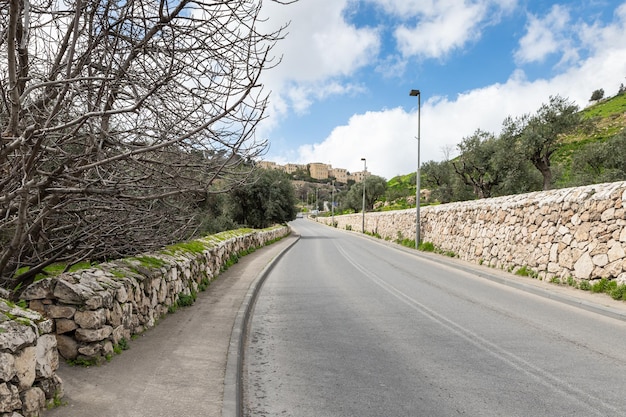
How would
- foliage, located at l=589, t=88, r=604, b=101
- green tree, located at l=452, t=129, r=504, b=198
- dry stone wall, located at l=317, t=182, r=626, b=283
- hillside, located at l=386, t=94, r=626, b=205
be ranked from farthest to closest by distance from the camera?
foliage, located at l=589, t=88, r=604, b=101, green tree, located at l=452, t=129, r=504, b=198, hillside, located at l=386, t=94, r=626, b=205, dry stone wall, located at l=317, t=182, r=626, b=283

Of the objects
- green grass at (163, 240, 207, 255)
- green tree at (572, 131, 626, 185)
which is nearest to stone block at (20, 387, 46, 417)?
green grass at (163, 240, 207, 255)

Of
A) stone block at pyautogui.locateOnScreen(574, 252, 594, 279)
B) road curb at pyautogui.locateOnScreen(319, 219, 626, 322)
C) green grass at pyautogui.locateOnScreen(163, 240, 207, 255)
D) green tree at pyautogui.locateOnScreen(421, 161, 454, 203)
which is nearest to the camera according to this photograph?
road curb at pyautogui.locateOnScreen(319, 219, 626, 322)

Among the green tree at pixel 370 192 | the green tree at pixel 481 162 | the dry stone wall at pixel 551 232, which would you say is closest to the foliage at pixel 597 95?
the green tree at pixel 370 192

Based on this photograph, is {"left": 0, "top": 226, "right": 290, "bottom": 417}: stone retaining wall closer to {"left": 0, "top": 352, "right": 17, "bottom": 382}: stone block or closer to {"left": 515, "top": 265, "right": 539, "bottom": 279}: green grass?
{"left": 0, "top": 352, "right": 17, "bottom": 382}: stone block

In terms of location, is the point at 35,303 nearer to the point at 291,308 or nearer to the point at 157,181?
the point at 157,181

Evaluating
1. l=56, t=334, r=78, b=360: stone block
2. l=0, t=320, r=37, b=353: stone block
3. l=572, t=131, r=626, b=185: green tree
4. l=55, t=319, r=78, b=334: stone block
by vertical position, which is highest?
l=572, t=131, r=626, b=185: green tree

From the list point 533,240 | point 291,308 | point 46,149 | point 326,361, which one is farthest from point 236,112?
point 533,240

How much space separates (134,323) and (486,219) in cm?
1486

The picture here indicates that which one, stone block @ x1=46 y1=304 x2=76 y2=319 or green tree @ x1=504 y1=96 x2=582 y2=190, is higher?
green tree @ x1=504 y1=96 x2=582 y2=190

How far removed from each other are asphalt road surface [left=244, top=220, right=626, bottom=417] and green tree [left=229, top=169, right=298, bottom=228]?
101ft

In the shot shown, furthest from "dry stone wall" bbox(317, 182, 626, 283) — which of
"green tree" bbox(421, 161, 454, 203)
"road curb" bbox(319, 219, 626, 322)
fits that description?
"green tree" bbox(421, 161, 454, 203)

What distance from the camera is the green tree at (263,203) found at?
1639 inches

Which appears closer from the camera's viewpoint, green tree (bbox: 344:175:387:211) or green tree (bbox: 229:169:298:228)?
green tree (bbox: 229:169:298:228)

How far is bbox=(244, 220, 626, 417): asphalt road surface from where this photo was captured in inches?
177
